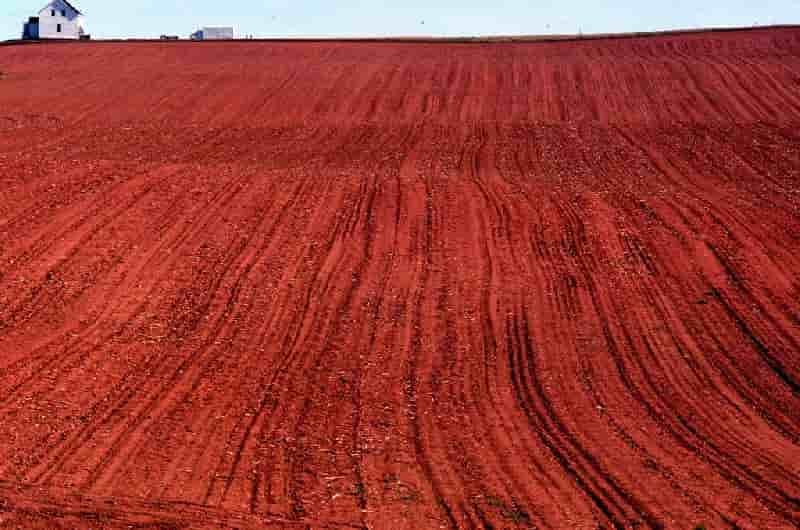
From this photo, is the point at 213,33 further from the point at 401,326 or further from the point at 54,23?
the point at 401,326

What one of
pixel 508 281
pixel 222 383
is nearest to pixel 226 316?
pixel 222 383

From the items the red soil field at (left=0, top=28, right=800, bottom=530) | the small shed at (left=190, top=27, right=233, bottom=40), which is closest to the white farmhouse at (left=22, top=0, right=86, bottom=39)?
the small shed at (left=190, top=27, right=233, bottom=40)

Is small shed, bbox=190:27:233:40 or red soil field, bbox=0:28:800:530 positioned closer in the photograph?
red soil field, bbox=0:28:800:530

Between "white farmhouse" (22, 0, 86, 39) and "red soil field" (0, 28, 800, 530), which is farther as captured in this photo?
"white farmhouse" (22, 0, 86, 39)

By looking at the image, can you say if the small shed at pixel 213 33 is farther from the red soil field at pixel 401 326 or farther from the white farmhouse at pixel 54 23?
the red soil field at pixel 401 326

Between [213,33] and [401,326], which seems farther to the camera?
[213,33]

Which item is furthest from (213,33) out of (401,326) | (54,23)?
(401,326)

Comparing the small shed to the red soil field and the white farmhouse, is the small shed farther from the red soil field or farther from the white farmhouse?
the red soil field
